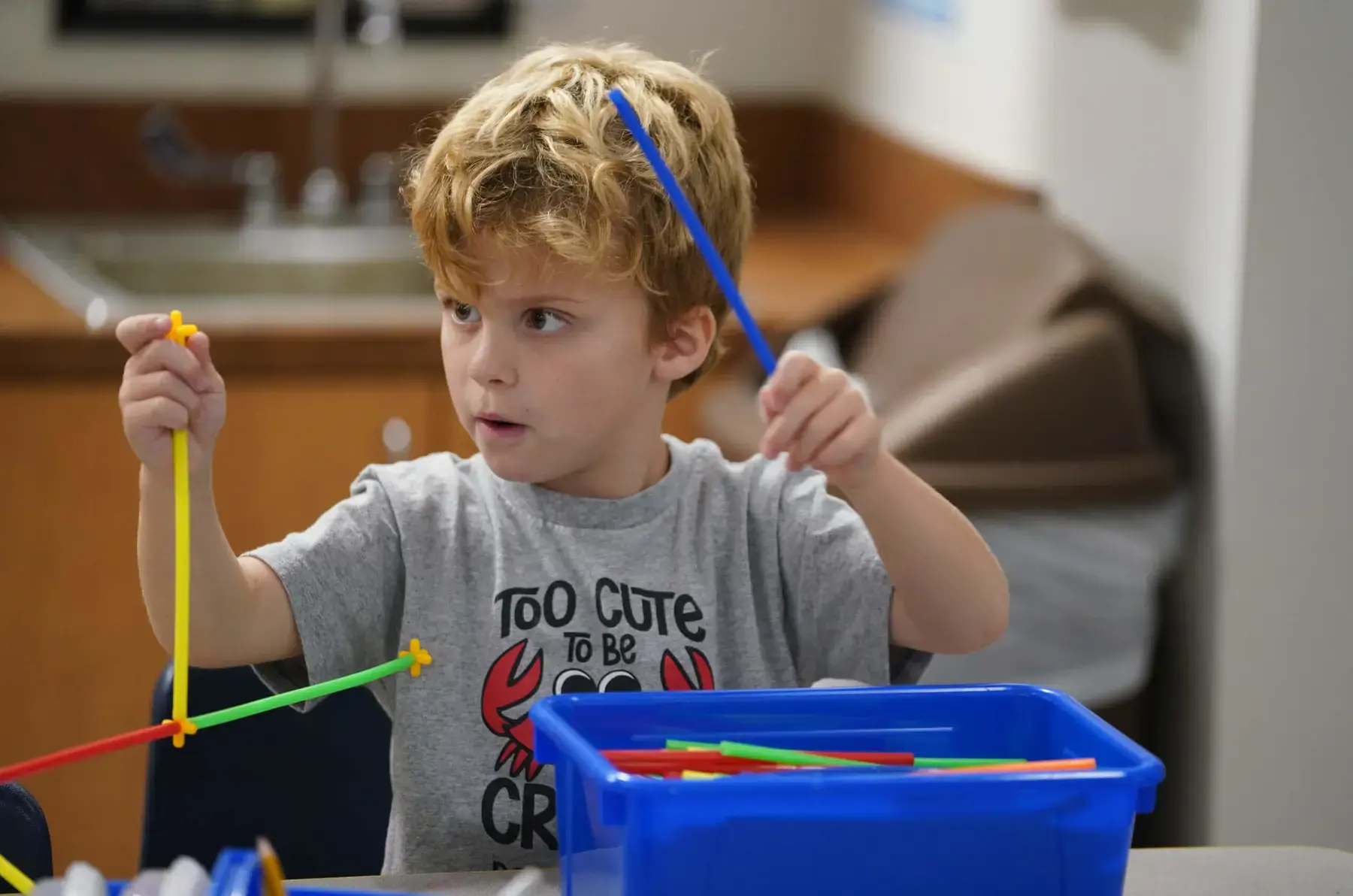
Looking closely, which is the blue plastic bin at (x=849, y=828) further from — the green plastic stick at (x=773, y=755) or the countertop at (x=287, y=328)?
the countertop at (x=287, y=328)

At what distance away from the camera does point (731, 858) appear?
30.3 inches

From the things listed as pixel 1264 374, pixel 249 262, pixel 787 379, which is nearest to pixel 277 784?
pixel 787 379

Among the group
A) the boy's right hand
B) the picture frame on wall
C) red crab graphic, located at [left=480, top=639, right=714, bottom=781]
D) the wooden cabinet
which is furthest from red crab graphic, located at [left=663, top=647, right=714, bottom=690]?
the picture frame on wall

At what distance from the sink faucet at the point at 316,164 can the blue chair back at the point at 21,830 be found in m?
1.76

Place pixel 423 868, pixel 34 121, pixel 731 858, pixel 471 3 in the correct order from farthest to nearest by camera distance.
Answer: pixel 471 3 < pixel 34 121 < pixel 423 868 < pixel 731 858

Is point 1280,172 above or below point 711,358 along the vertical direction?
above

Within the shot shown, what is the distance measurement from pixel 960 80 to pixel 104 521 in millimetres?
1357

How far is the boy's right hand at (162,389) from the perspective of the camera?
915mm

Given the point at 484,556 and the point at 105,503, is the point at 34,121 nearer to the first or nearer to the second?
the point at 105,503

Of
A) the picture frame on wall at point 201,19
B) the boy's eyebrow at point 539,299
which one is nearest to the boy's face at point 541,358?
the boy's eyebrow at point 539,299

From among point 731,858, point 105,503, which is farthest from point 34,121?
point 731,858

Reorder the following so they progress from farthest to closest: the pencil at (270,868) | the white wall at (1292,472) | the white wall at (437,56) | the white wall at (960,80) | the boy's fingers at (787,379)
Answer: the white wall at (437,56) < the white wall at (960,80) < the white wall at (1292,472) < the boy's fingers at (787,379) < the pencil at (270,868)

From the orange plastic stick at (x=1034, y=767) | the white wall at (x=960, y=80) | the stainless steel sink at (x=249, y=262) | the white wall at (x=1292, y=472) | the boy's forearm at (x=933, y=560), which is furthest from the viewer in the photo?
the stainless steel sink at (x=249, y=262)

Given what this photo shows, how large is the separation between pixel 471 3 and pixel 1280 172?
1.57m
